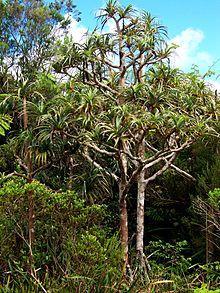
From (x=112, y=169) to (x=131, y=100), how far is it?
54.5 inches

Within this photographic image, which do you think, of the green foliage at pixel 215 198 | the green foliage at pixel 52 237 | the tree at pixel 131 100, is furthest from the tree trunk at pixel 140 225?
the green foliage at pixel 215 198

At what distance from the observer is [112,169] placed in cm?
782

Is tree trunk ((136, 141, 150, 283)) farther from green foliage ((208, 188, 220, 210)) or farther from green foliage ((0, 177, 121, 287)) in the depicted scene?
green foliage ((208, 188, 220, 210))

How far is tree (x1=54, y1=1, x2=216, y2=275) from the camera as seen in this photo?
20.4 feet

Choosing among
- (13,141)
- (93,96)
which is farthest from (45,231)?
(13,141)

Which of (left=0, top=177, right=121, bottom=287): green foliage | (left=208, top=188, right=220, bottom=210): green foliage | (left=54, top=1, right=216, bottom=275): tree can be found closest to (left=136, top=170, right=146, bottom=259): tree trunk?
(left=54, top=1, right=216, bottom=275): tree

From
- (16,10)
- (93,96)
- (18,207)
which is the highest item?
(16,10)

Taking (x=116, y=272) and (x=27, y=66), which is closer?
(x=116, y=272)

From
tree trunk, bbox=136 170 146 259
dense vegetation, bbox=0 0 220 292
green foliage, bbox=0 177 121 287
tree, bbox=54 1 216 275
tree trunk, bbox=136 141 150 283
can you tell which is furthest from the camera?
tree trunk, bbox=136 170 146 259

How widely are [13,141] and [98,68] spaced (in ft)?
5.21

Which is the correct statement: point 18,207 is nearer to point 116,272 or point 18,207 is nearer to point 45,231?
point 45,231

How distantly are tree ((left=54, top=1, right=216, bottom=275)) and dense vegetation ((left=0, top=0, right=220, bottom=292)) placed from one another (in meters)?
0.02

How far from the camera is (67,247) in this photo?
5.32 meters

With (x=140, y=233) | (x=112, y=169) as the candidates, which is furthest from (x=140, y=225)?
(x=112, y=169)
